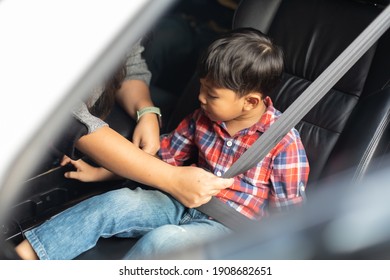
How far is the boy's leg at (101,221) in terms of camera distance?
1.38m

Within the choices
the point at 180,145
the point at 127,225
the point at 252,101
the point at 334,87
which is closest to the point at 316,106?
the point at 334,87

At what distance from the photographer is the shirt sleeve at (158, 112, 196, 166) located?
5.32 feet

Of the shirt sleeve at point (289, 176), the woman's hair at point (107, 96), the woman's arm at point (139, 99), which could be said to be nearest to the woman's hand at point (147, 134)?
the woman's arm at point (139, 99)

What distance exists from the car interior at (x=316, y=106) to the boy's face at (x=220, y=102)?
281 millimetres

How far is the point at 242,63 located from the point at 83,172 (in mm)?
538

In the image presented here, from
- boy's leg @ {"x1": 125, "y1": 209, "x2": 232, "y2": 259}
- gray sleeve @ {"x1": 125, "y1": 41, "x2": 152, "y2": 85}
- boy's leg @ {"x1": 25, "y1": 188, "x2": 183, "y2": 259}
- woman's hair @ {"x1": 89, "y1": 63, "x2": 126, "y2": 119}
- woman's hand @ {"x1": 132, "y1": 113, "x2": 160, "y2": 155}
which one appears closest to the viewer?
boy's leg @ {"x1": 125, "y1": 209, "x2": 232, "y2": 259}

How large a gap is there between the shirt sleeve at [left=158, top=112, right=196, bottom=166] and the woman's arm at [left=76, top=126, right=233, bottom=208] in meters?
0.29

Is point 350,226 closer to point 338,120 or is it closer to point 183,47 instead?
point 338,120

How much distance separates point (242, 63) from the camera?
4.47ft

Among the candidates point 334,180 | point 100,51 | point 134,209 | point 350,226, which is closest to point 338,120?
point 334,180

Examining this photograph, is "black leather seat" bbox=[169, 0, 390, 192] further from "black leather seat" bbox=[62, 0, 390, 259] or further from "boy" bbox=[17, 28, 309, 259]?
"boy" bbox=[17, 28, 309, 259]

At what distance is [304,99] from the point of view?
132 centimetres

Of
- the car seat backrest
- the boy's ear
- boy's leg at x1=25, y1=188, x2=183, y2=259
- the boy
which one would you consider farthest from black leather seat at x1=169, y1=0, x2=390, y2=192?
boy's leg at x1=25, y1=188, x2=183, y2=259

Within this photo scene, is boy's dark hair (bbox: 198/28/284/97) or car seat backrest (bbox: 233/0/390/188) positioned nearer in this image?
boy's dark hair (bbox: 198/28/284/97)
